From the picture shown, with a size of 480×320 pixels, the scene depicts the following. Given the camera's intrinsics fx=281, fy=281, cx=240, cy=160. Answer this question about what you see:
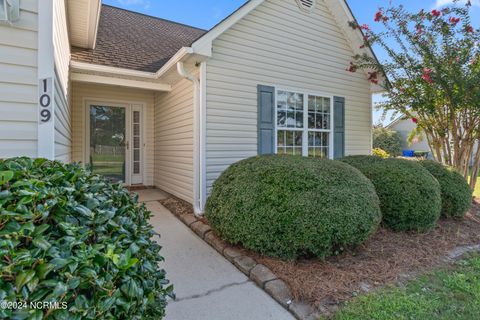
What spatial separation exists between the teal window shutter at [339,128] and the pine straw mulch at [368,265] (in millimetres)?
2760

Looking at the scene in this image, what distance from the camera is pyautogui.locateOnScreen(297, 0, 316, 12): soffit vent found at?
242 inches

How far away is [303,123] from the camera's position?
20.4ft

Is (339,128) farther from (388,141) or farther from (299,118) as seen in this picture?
(388,141)

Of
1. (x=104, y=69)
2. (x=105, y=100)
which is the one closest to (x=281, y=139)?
(x=104, y=69)

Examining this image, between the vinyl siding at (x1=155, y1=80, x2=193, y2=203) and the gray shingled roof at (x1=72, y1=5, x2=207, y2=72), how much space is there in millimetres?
861

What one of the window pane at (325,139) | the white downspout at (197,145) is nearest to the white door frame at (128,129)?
the white downspout at (197,145)

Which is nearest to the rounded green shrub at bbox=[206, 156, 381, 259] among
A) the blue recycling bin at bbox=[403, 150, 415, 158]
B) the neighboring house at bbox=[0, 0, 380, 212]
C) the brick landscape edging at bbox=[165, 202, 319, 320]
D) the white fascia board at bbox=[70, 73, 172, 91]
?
the brick landscape edging at bbox=[165, 202, 319, 320]

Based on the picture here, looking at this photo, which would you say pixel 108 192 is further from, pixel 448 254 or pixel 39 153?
pixel 448 254

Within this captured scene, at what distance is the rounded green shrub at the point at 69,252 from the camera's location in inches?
40.7

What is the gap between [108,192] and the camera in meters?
1.73

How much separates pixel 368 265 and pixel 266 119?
11.0ft

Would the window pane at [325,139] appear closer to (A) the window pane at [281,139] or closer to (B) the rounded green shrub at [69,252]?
(A) the window pane at [281,139]

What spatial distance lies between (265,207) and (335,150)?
13.6 feet

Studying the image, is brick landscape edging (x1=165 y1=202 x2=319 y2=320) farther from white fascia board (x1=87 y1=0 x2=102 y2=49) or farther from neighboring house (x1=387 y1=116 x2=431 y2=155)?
neighboring house (x1=387 y1=116 x2=431 y2=155)
